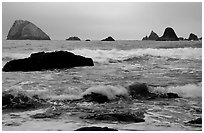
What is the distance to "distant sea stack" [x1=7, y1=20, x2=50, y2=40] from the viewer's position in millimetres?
52719

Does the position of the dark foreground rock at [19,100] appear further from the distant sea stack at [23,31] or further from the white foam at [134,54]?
the distant sea stack at [23,31]

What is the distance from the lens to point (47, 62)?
42.6 feet

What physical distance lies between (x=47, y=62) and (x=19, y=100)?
6748 millimetres

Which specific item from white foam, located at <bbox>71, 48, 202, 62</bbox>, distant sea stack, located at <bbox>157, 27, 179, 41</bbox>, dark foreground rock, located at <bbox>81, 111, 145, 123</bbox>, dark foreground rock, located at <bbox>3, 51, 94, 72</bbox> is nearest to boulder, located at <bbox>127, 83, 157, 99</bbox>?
dark foreground rock, located at <bbox>81, 111, 145, 123</bbox>

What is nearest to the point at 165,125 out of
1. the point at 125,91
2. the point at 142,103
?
the point at 142,103

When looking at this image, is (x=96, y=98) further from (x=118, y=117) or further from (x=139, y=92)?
(x=118, y=117)

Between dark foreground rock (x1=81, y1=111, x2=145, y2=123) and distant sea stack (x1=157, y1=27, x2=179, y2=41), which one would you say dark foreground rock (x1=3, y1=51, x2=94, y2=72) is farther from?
distant sea stack (x1=157, y1=27, x2=179, y2=41)

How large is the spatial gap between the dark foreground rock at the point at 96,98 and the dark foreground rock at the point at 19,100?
908 millimetres

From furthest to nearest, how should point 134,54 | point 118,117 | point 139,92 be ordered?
point 134,54 < point 139,92 < point 118,117

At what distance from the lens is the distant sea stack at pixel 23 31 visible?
173 feet

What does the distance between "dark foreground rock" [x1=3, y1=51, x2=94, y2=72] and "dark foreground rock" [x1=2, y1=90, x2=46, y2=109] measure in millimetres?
5337

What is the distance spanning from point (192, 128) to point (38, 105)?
289 cm

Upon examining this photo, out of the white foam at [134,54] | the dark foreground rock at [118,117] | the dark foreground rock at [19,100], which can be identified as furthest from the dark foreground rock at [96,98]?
the white foam at [134,54]

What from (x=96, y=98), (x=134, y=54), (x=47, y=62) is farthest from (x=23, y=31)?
(x=96, y=98)
